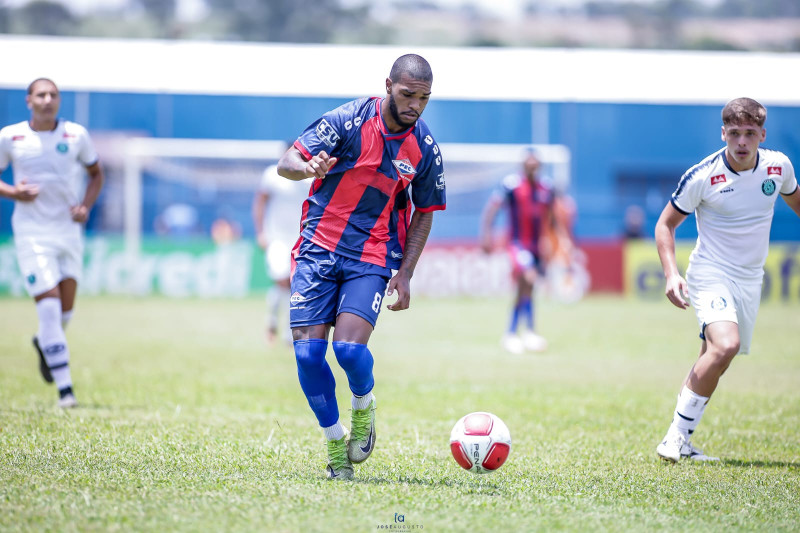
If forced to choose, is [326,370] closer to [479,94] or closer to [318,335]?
[318,335]

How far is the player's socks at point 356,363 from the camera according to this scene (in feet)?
17.5

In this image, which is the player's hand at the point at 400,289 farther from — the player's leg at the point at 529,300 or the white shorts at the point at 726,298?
the player's leg at the point at 529,300

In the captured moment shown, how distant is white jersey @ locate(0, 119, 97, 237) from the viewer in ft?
27.3

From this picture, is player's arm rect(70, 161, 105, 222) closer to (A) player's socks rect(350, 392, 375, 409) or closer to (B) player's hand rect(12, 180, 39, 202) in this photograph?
(B) player's hand rect(12, 180, 39, 202)

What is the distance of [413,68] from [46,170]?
4.41 metres

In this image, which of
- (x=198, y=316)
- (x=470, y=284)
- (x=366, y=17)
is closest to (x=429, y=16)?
(x=366, y=17)

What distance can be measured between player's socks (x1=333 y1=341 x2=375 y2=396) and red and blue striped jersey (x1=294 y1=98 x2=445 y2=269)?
0.52 m

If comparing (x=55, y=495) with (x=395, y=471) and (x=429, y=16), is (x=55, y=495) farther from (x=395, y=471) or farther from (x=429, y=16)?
(x=429, y=16)

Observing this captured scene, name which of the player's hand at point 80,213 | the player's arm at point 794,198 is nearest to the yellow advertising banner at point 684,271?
the player's arm at point 794,198

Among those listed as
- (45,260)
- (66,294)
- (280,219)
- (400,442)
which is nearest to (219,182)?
(280,219)

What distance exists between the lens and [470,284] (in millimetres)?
25141

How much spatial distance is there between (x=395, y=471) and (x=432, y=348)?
27.6 feet

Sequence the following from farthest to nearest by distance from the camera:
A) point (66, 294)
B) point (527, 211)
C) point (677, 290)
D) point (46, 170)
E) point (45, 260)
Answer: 1. point (527, 211)
2. point (66, 294)
3. point (46, 170)
4. point (45, 260)
5. point (677, 290)

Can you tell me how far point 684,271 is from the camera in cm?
2438
